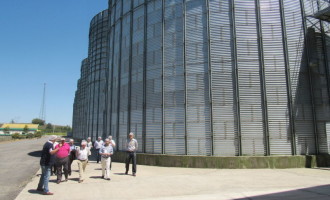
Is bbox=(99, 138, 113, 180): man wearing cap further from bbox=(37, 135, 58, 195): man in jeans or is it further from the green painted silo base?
the green painted silo base

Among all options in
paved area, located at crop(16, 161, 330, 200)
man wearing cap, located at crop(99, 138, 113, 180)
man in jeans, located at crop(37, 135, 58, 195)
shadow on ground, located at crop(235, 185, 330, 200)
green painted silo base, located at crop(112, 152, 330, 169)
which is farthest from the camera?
green painted silo base, located at crop(112, 152, 330, 169)

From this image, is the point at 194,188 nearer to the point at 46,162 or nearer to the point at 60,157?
the point at 46,162

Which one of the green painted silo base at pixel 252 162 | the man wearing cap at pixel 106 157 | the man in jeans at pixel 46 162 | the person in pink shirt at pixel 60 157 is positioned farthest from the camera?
the green painted silo base at pixel 252 162

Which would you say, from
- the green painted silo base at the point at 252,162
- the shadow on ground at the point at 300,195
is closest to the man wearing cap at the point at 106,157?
the green painted silo base at the point at 252,162

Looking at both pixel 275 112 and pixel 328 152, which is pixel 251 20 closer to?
pixel 275 112

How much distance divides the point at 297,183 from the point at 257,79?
21.5ft

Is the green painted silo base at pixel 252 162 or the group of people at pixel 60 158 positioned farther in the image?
the green painted silo base at pixel 252 162

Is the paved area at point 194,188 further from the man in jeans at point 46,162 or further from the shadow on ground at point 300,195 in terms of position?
the man in jeans at point 46,162

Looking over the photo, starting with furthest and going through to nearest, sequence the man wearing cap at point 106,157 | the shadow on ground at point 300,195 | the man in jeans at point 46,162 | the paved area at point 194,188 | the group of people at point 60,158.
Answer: the man wearing cap at point 106,157
the group of people at point 60,158
the man in jeans at point 46,162
the paved area at point 194,188
the shadow on ground at point 300,195

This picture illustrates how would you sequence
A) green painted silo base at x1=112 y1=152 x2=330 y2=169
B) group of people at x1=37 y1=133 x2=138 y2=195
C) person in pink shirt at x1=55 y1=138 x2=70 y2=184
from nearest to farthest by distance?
group of people at x1=37 y1=133 x2=138 y2=195
person in pink shirt at x1=55 y1=138 x2=70 y2=184
green painted silo base at x1=112 y1=152 x2=330 y2=169

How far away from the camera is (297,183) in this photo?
28.6ft

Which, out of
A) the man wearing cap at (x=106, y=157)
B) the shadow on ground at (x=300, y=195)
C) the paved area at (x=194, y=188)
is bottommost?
the paved area at (x=194, y=188)

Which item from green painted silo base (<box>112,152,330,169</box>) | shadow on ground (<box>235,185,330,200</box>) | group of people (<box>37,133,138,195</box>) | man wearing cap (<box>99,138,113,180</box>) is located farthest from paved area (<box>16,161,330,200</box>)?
green painted silo base (<box>112,152,330,169</box>)

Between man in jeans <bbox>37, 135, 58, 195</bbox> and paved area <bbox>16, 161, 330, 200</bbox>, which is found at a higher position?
man in jeans <bbox>37, 135, 58, 195</bbox>
